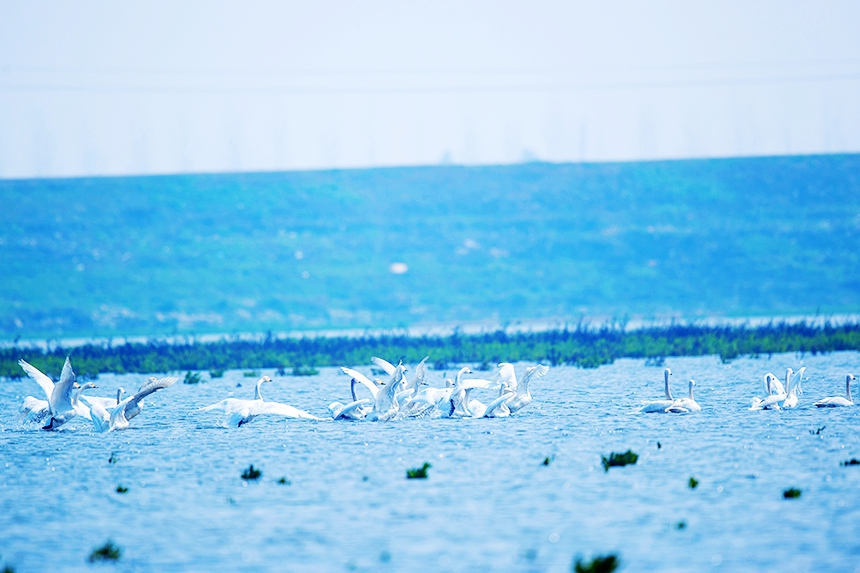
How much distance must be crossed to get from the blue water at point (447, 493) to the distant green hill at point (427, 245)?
4670cm

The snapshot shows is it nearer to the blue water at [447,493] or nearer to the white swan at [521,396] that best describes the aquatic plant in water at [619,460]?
the blue water at [447,493]

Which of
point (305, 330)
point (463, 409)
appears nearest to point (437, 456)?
point (463, 409)

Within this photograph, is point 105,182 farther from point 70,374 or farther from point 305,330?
point 70,374

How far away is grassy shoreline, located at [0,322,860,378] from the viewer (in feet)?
109

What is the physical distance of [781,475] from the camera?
13695 mm

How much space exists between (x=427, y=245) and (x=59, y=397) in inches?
2182

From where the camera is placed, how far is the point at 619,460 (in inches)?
583

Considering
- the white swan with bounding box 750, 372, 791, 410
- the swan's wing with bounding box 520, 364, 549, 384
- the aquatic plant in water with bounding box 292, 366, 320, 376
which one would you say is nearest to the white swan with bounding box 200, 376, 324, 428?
the swan's wing with bounding box 520, 364, 549, 384

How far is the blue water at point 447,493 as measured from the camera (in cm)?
1047

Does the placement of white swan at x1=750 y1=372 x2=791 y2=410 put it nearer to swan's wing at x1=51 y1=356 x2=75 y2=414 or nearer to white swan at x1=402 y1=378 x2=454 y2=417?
white swan at x1=402 y1=378 x2=454 y2=417

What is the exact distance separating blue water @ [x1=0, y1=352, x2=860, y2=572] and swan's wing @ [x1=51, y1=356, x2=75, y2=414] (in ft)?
1.51

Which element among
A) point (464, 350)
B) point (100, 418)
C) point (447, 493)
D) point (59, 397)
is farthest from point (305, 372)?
point (447, 493)

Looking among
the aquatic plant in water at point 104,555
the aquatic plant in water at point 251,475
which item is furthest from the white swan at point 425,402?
the aquatic plant in water at point 104,555

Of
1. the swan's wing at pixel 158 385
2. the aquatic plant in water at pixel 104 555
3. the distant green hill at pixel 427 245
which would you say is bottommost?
the aquatic plant in water at pixel 104 555
